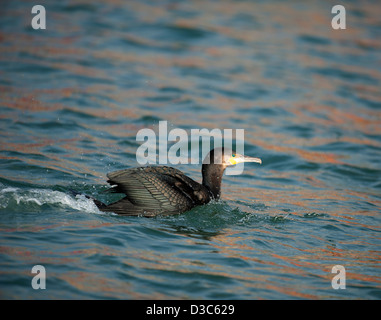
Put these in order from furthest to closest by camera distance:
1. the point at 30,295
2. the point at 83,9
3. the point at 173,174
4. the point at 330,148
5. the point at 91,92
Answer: the point at 83,9 < the point at 91,92 < the point at 330,148 < the point at 173,174 < the point at 30,295

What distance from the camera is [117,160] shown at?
415 inches

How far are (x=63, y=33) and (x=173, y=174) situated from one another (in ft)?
36.4

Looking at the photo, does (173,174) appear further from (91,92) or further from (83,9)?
(83,9)

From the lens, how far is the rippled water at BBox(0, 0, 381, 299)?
6590 millimetres

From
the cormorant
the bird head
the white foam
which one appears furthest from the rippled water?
the bird head

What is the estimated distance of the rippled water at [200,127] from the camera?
6.59m

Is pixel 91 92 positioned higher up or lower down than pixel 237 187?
higher up

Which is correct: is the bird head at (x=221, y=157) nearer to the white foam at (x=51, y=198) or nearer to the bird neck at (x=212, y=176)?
the bird neck at (x=212, y=176)

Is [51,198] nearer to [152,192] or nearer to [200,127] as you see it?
[152,192]

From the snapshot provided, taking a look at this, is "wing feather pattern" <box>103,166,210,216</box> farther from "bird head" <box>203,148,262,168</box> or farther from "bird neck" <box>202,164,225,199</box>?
"bird head" <box>203,148,262,168</box>

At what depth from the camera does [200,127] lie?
13.1 m

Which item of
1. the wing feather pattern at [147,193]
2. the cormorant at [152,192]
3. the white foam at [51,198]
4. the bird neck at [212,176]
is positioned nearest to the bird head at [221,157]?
the bird neck at [212,176]

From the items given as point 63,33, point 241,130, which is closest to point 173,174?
point 241,130
